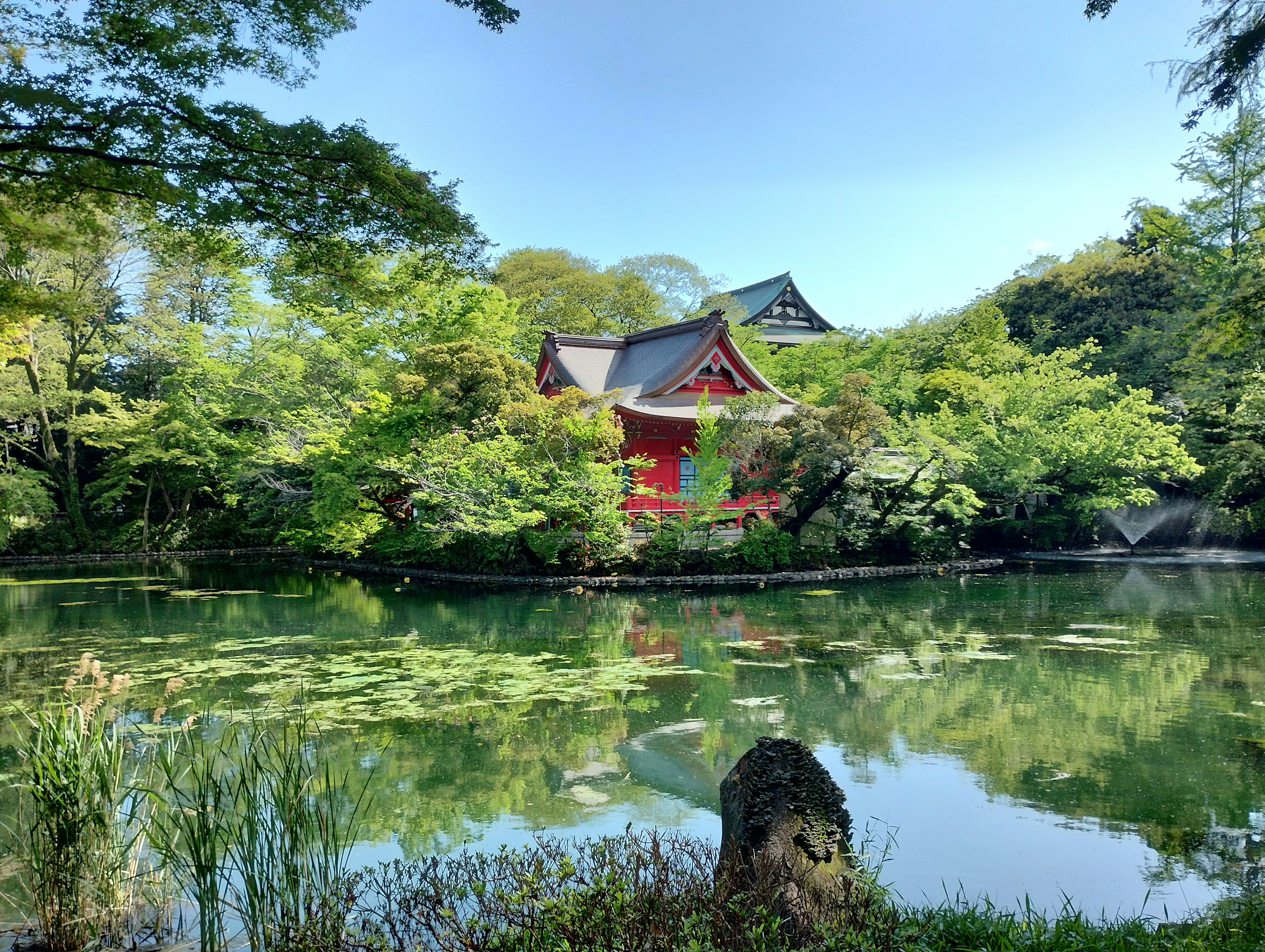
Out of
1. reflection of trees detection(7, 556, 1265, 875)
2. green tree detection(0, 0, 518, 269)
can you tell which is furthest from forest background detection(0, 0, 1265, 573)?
reflection of trees detection(7, 556, 1265, 875)

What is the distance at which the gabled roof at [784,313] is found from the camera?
98.1 ft

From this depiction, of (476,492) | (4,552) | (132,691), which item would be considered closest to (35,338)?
(4,552)

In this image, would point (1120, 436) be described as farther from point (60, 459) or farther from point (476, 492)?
point (60, 459)

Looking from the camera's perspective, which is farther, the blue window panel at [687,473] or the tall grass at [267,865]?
the blue window panel at [687,473]

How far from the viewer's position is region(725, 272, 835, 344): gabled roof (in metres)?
29.9

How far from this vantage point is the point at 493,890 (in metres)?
2.80

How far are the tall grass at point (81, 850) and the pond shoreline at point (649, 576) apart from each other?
11216 mm

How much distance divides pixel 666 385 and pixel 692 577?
4.16 m

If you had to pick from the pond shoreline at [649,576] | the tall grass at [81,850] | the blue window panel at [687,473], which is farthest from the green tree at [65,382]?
→ the tall grass at [81,850]

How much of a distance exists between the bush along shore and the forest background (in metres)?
3.02

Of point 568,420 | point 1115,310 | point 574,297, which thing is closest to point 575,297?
point 574,297

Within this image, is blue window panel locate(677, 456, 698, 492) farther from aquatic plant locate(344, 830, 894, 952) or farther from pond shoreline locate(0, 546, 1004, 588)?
aquatic plant locate(344, 830, 894, 952)

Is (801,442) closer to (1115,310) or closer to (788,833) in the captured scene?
(1115,310)

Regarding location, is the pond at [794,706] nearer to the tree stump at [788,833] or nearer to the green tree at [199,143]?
the tree stump at [788,833]
